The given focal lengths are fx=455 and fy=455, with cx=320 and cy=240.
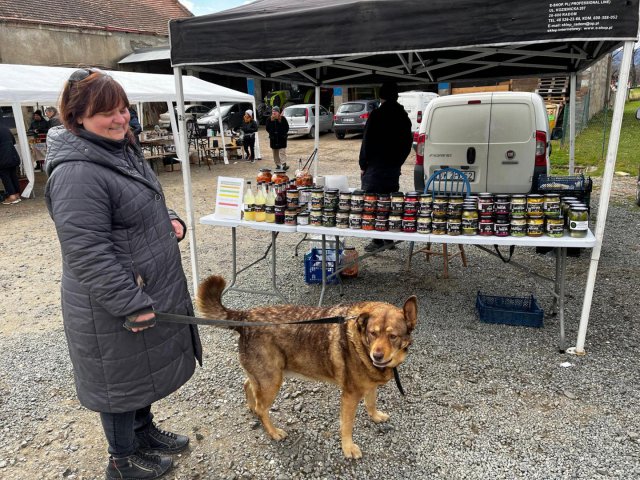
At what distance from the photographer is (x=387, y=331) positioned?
222 centimetres

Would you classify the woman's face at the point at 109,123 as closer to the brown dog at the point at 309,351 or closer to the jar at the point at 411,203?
the brown dog at the point at 309,351

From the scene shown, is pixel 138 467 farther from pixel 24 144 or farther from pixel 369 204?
pixel 24 144

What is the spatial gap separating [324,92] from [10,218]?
23013 mm

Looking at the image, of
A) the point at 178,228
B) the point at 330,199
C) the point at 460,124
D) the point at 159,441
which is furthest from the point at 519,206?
the point at 460,124

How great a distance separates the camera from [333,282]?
5094 millimetres

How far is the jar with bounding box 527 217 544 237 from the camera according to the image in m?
3.42

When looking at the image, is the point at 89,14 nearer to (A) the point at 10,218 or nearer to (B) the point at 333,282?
(A) the point at 10,218

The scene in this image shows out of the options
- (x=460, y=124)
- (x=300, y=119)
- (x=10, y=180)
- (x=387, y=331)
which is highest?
(x=300, y=119)

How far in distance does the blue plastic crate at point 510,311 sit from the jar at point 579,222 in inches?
35.3

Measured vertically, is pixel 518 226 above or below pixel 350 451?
above

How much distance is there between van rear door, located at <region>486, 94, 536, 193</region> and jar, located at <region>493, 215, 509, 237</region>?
118 inches

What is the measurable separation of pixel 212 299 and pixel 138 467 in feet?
3.11

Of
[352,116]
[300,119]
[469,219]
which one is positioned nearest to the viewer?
[469,219]

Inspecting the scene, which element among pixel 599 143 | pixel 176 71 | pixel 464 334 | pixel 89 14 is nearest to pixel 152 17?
pixel 89 14
